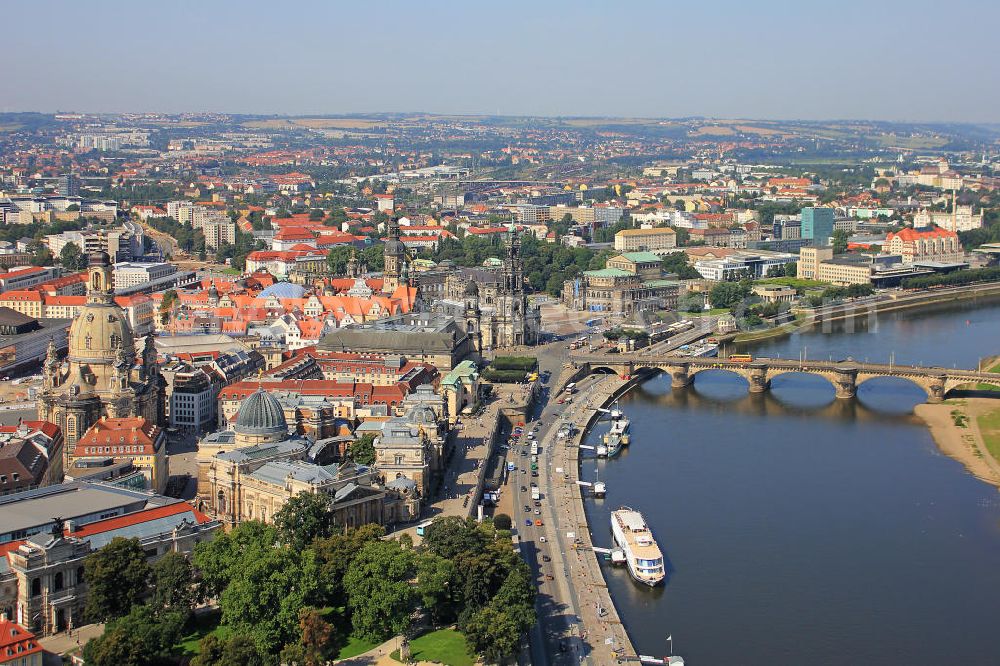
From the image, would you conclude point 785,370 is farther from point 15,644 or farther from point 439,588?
point 15,644

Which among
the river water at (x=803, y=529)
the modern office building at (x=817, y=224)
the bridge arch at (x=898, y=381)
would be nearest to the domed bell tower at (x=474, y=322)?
the river water at (x=803, y=529)

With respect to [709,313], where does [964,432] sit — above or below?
above

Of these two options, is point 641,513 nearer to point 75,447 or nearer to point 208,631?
point 208,631

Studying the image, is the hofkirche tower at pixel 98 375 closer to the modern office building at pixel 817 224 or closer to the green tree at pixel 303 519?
the green tree at pixel 303 519

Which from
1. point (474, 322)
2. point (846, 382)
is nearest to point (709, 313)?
point (474, 322)

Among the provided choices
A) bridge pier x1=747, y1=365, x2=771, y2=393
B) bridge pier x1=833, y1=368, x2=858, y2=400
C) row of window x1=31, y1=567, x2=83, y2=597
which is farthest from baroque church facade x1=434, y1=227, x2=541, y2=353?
row of window x1=31, y1=567, x2=83, y2=597

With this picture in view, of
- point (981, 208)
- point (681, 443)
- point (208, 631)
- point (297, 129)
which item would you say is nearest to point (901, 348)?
point (681, 443)

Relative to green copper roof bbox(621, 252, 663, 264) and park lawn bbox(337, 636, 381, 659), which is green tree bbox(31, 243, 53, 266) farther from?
park lawn bbox(337, 636, 381, 659)
